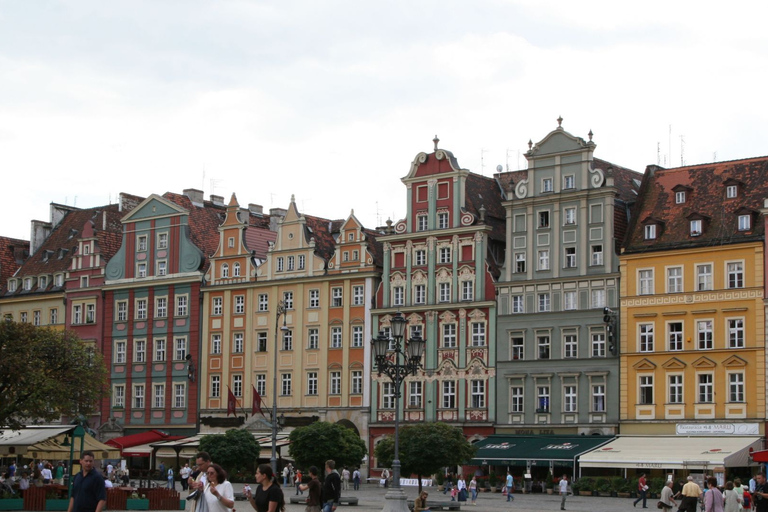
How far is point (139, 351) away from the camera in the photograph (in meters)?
79.2

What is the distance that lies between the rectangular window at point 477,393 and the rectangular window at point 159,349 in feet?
72.0

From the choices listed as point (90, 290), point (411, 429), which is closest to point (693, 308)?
point (411, 429)

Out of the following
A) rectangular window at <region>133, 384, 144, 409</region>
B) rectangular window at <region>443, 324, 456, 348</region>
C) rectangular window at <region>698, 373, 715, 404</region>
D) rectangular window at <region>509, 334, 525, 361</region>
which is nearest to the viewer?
rectangular window at <region>698, 373, 715, 404</region>

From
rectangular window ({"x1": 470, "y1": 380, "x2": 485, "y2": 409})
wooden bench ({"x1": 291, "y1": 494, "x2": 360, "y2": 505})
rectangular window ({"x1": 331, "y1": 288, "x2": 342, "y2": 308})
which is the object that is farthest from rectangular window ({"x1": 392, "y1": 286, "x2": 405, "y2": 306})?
wooden bench ({"x1": 291, "y1": 494, "x2": 360, "y2": 505})

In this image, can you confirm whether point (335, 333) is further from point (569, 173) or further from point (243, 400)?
point (569, 173)

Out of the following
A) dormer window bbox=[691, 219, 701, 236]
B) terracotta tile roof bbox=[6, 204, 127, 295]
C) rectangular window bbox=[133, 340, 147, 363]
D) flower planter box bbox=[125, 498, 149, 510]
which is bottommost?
flower planter box bbox=[125, 498, 149, 510]

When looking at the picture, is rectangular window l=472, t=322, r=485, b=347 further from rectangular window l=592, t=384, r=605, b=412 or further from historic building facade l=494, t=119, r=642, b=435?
rectangular window l=592, t=384, r=605, b=412

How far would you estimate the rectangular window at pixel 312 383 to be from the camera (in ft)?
235

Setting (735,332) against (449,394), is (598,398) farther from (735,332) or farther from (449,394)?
(449,394)

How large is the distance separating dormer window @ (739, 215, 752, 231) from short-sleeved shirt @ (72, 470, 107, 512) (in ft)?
149

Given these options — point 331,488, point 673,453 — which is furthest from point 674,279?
point 331,488

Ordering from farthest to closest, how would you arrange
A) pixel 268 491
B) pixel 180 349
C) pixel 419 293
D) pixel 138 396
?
pixel 138 396
pixel 180 349
pixel 419 293
pixel 268 491

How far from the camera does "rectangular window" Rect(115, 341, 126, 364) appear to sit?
79938 mm

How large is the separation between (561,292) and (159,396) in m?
27.9
